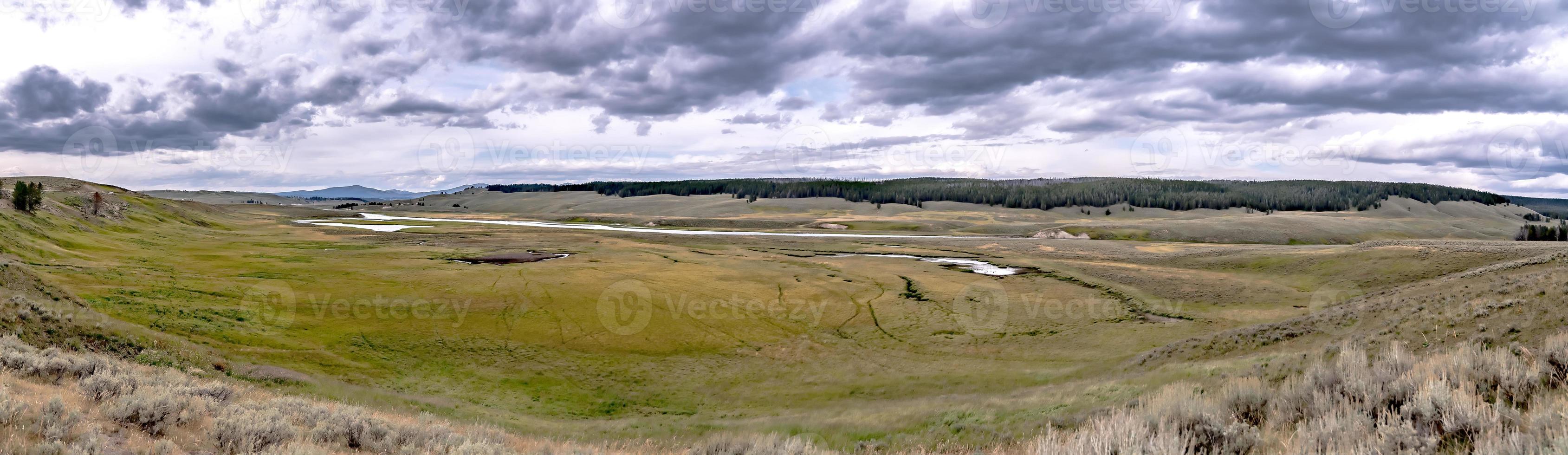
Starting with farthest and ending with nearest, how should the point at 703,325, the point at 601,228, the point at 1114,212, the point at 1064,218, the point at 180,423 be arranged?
the point at 1114,212
the point at 1064,218
the point at 601,228
the point at 703,325
the point at 180,423

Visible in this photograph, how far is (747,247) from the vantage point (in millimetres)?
71938

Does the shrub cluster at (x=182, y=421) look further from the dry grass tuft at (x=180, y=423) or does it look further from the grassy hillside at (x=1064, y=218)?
the grassy hillside at (x=1064, y=218)

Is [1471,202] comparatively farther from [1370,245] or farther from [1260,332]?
[1260,332]

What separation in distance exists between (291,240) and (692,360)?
61335 mm

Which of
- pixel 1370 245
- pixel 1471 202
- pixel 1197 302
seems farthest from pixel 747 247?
pixel 1471 202

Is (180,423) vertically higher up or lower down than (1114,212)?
higher up

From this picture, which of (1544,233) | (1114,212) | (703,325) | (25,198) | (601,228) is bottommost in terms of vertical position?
(601,228)

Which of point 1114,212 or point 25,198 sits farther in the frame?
point 1114,212

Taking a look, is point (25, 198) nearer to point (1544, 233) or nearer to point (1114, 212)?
point (1544, 233)

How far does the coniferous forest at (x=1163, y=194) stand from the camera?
139 m

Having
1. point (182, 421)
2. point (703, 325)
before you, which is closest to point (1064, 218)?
point (703, 325)

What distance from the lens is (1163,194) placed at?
149375 millimetres

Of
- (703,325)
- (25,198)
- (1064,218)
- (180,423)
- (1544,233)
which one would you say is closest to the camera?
(180,423)

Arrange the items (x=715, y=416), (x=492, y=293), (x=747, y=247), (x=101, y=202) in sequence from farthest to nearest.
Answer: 1. (x=747, y=247)
2. (x=101, y=202)
3. (x=492, y=293)
4. (x=715, y=416)
